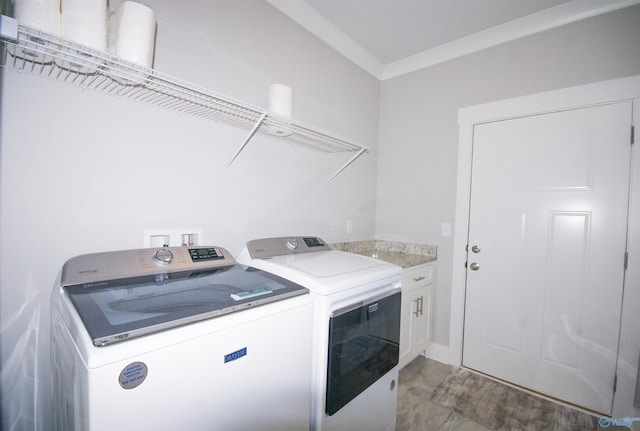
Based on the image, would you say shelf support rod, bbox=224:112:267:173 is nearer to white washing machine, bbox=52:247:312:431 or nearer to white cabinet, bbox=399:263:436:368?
white washing machine, bbox=52:247:312:431

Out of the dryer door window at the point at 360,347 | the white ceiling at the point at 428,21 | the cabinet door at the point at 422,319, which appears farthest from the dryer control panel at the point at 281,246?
the white ceiling at the point at 428,21

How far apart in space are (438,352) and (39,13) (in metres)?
2.98

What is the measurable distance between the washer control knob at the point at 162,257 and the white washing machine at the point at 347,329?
38cm

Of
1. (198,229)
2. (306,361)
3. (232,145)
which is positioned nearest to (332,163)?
(232,145)

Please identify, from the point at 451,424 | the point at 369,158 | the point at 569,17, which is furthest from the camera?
the point at 369,158

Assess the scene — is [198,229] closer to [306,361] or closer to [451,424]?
[306,361]

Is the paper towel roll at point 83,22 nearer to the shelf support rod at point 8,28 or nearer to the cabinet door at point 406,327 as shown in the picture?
the shelf support rod at point 8,28

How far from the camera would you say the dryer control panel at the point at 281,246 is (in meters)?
1.44

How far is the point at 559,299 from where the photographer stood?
1.88 meters

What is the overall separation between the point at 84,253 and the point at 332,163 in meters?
1.64

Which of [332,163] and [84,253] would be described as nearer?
[84,253]

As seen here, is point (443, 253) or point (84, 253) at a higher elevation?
point (84, 253)

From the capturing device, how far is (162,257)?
110 cm

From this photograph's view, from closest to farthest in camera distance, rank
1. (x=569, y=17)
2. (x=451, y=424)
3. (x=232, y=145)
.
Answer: (x=232, y=145)
(x=451, y=424)
(x=569, y=17)
